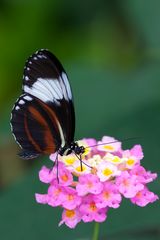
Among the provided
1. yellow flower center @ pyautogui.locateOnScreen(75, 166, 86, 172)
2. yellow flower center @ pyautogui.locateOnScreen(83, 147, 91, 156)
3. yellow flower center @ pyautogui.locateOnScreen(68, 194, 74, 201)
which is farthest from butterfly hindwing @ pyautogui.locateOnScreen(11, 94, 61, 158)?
yellow flower center @ pyautogui.locateOnScreen(68, 194, 74, 201)

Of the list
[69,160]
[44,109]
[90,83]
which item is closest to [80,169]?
[69,160]

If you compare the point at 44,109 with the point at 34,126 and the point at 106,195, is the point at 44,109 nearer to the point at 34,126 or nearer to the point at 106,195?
the point at 34,126

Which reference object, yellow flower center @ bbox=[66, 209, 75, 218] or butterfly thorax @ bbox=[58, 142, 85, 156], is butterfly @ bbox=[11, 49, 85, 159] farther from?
yellow flower center @ bbox=[66, 209, 75, 218]

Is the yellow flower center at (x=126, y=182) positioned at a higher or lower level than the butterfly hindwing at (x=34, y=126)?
lower

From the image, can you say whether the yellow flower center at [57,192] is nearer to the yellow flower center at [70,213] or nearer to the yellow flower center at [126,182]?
the yellow flower center at [70,213]

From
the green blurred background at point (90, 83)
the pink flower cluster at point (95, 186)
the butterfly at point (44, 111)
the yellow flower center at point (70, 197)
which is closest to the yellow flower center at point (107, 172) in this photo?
the pink flower cluster at point (95, 186)

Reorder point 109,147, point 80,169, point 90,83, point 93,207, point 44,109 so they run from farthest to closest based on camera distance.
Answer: point 90,83
point 44,109
point 109,147
point 80,169
point 93,207

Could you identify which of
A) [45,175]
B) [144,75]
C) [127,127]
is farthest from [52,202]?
[144,75]
